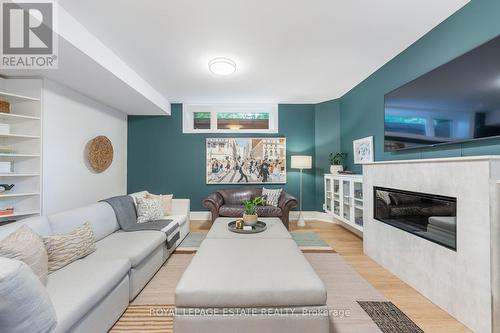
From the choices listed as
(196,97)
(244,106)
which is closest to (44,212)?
(196,97)

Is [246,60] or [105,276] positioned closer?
[105,276]

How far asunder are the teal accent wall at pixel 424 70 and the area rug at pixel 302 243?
1.56 meters

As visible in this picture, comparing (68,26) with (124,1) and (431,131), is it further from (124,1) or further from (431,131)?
(431,131)

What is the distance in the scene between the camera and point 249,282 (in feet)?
4.90

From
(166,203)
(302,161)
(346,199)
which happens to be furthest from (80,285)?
(302,161)

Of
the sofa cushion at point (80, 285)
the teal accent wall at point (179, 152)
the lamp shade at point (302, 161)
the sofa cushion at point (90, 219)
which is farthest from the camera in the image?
the teal accent wall at point (179, 152)

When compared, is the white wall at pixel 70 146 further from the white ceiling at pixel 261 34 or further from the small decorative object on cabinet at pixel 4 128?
the white ceiling at pixel 261 34

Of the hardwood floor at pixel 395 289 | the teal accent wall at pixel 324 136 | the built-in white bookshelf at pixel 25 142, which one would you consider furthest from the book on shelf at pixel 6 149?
the teal accent wall at pixel 324 136

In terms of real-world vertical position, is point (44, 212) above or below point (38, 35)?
below

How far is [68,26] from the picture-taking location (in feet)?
7.00

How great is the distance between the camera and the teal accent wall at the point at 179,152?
511 cm

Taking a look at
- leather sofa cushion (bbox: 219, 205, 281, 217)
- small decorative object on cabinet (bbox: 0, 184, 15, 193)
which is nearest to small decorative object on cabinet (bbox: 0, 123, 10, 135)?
small decorative object on cabinet (bbox: 0, 184, 15, 193)

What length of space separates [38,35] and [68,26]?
317mm

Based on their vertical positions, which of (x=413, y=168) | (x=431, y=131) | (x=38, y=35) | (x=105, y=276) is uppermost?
(x=38, y=35)
